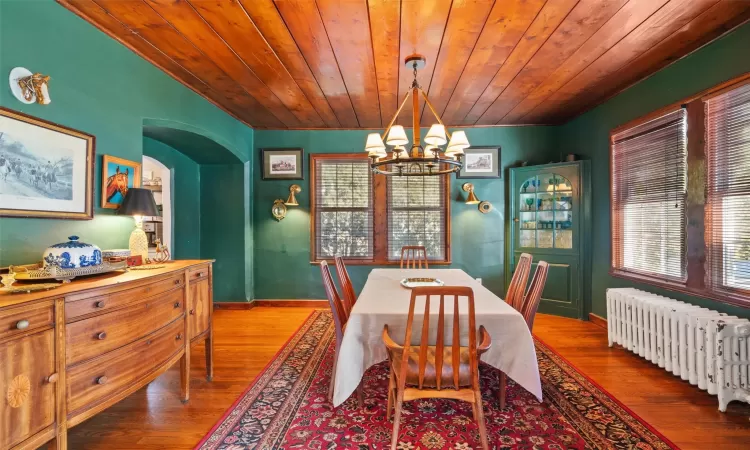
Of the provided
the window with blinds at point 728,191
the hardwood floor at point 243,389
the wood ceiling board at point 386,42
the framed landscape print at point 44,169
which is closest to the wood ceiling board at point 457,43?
the wood ceiling board at point 386,42

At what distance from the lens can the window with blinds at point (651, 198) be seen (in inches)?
111

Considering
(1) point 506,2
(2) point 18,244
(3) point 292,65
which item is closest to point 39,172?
(2) point 18,244

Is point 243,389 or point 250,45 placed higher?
point 250,45

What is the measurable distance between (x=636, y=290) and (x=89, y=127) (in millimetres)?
4749

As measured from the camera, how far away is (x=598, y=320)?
3891 mm

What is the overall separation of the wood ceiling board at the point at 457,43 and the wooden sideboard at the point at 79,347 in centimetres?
251

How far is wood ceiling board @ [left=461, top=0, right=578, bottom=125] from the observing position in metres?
2.10

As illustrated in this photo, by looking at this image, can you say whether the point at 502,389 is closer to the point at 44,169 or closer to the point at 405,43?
the point at 405,43

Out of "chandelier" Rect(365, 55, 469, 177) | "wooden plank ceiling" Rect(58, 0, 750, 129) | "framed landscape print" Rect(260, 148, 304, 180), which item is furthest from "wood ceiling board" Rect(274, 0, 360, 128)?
"framed landscape print" Rect(260, 148, 304, 180)

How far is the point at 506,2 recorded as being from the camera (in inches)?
80.0

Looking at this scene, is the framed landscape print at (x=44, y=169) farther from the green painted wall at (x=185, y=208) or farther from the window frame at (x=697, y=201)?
the window frame at (x=697, y=201)

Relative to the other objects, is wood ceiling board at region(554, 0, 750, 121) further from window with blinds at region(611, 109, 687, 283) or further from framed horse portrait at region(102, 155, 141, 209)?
framed horse portrait at region(102, 155, 141, 209)

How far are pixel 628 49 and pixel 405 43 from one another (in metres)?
1.81

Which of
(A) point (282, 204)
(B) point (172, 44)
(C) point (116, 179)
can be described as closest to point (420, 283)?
(C) point (116, 179)
